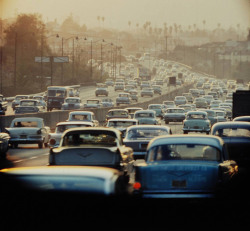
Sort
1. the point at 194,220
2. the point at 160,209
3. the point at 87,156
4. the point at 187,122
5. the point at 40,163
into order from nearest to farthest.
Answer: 1. the point at 194,220
2. the point at 160,209
3. the point at 87,156
4. the point at 40,163
5. the point at 187,122

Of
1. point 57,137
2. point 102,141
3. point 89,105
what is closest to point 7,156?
point 57,137

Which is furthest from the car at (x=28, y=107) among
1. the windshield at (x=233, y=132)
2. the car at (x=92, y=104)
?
the windshield at (x=233, y=132)

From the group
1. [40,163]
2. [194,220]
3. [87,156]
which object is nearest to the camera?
[194,220]

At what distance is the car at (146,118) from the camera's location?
48812mm

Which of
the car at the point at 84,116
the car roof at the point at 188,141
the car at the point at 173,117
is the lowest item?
the car at the point at 173,117

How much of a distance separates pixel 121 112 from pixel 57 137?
2148cm

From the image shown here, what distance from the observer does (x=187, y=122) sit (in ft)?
164

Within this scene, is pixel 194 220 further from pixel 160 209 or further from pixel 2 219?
pixel 2 219

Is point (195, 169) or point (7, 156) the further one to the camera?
point (7, 156)

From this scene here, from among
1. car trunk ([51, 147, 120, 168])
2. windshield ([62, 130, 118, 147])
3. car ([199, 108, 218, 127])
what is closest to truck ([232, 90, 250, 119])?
car ([199, 108, 218, 127])

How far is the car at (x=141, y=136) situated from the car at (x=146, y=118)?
22.3 m

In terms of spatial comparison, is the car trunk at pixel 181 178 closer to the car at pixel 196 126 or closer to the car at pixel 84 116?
the car at pixel 84 116

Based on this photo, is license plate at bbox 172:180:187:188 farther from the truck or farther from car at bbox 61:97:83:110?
car at bbox 61:97:83:110

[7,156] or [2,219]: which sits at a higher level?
[2,219]
